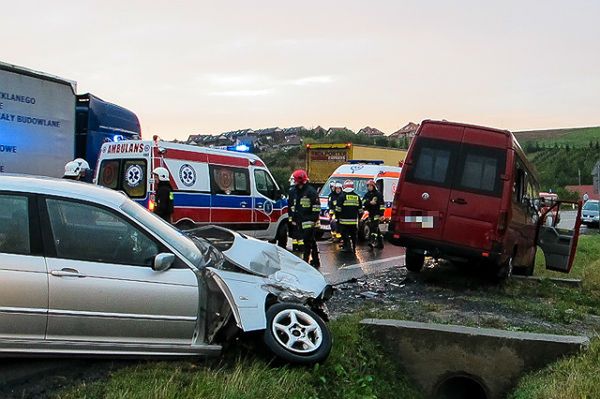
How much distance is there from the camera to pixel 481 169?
8625mm

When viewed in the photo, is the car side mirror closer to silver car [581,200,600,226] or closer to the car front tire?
the car front tire

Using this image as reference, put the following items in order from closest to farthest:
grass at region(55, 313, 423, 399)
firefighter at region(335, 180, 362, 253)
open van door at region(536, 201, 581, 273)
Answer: grass at region(55, 313, 423, 399) < open van door at region(536, 201, 581, 273) < firefighter at region(335, 180, 362, 253)

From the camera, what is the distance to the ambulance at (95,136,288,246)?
1066 cm

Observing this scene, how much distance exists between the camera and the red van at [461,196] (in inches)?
334

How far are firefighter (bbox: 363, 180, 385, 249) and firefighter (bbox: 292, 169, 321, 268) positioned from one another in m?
4.09

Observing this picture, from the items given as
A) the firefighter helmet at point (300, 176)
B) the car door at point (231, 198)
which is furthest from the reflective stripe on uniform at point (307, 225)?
the car door at point (231, 198)

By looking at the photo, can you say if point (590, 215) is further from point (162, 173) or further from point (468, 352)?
point (468, 352)

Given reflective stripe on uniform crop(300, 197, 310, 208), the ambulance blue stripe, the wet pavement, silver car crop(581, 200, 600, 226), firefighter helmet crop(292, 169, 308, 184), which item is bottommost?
silver car crop(581, 200, 600, 226)

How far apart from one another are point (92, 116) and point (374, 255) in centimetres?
661

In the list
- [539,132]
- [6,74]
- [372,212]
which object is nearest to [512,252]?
[372,212]

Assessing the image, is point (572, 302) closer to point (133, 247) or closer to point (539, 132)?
point (133, 247)

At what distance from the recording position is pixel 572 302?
26.9 ft

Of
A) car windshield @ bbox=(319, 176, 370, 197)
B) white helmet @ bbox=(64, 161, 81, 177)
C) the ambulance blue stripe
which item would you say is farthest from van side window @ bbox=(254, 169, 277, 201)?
white helmet @ bbox=(64, 161, 81, 177)

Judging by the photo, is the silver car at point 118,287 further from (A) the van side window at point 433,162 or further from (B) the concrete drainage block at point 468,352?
(A) the van side window at point 433,162
